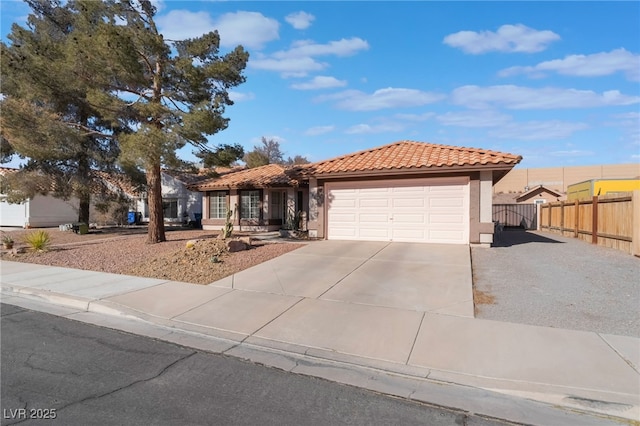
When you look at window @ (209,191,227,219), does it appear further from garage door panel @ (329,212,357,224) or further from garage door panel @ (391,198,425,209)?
garage door panel @ (391,198,425,209)

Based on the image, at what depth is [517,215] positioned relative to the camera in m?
30.3

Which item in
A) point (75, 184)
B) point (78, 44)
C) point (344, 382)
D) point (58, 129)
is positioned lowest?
point (344, 382)

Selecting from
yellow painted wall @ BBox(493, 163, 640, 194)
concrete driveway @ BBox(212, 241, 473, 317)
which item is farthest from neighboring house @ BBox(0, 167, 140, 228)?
yellow painted wall @ BBox(493, 163, 640, 194)

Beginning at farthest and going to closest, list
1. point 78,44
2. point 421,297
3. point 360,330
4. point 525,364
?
point 78,44, point 421,297, point 360,330, point 525,364

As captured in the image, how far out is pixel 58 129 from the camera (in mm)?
14406

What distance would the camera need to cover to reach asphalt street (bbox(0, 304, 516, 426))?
3.64m

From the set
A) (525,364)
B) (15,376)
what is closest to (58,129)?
(15,376)

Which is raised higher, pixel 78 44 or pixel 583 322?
pixel 78 44

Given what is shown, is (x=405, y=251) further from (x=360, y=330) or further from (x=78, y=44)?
(x=78, y=44)

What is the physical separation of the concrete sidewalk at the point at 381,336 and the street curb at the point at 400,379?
0.05 ft

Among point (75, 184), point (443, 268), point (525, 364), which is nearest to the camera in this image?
point (525, 364)

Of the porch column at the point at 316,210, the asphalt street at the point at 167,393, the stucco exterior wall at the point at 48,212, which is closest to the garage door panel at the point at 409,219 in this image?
the porch column at the point at 316,210

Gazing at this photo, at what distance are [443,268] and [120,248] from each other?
11.5 meters

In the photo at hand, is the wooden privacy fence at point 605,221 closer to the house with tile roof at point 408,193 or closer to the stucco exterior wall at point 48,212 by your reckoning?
the house with tile roof at point 408,193
